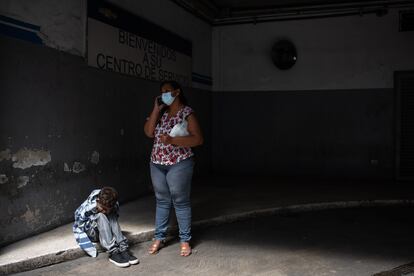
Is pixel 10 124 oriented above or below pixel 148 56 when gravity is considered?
below

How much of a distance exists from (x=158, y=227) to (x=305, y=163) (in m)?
5.99

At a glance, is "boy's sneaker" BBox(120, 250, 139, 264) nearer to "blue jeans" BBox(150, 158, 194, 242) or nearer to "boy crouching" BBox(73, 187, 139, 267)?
"boy crouching" BBox(73, 187, 139, 267)

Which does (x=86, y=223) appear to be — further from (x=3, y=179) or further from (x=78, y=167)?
(x=78, y=167)

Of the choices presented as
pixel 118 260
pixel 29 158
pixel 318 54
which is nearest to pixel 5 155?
pixel 29 158

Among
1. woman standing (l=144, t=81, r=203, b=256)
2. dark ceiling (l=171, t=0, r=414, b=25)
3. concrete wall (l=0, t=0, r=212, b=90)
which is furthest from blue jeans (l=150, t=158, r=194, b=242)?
dark ceiling (l=171, t=0, r=414, b=25)

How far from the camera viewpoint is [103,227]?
4480 mm

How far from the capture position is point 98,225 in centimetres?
450

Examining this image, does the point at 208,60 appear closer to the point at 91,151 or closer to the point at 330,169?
the point at 330,169

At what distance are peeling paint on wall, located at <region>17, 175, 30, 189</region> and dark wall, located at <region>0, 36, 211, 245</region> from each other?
0.04ft

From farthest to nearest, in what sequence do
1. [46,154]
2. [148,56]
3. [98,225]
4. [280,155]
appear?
[280,155] → [148,56] → [46,154] → [98,225]

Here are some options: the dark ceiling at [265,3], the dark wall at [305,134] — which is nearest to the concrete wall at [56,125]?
the dark ceiling at [265,3]

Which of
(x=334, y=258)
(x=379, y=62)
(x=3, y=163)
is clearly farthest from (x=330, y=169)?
(x=3, y=163)

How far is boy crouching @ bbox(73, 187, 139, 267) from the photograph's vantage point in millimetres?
4473

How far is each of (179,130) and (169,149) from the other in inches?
8.6
